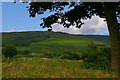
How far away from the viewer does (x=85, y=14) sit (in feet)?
84.8

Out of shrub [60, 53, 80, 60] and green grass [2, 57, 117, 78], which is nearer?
green grass [2, 57, 117, 78]

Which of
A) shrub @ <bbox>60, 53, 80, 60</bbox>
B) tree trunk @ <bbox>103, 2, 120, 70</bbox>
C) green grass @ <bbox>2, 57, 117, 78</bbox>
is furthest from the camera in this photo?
shrub @ <bbox>60, 53, 80, 60</bbox>

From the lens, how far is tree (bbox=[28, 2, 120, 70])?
23203 millimetres

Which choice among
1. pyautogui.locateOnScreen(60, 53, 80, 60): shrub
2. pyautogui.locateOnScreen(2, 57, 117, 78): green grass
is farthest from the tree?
pyautogui.locateOnScreen(60, 53, 80, 60): shrub

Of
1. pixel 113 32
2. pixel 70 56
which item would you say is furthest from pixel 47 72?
pixel 70 56

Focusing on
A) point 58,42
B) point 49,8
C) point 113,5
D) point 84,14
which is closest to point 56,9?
point 49,8

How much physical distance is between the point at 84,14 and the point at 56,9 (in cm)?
240

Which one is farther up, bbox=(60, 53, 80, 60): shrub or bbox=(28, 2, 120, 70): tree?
bbox=(28, 2, 120, 70): tree

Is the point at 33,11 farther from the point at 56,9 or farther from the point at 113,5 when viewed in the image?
the point at 113,5

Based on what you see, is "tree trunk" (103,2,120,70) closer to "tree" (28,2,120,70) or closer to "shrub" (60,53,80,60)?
"tree" (28,2,120,70)

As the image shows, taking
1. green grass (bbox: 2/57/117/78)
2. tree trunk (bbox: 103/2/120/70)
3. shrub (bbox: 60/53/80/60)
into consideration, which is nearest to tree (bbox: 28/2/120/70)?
tree trunk (bbox: 103/2/120/70)

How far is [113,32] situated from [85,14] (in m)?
3.46

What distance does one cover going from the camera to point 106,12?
23.5 metres

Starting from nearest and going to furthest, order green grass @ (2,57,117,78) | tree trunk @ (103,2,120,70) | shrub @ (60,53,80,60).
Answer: green grass @ (2,57,117,78) < tree trunk @ (103,2,120,70) < shrub @ (60,53,80,60)
